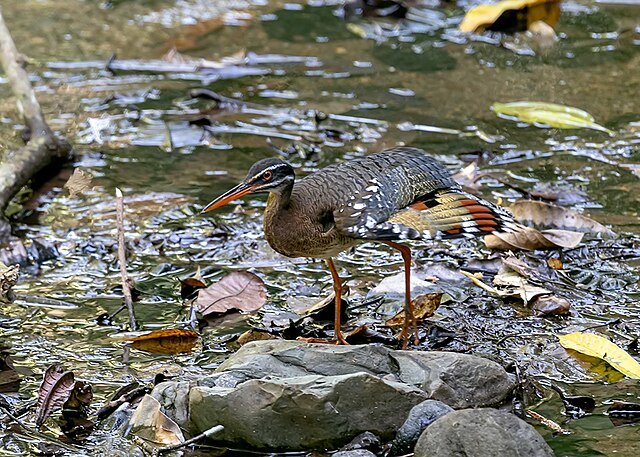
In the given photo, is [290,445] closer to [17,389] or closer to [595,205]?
[17,389]

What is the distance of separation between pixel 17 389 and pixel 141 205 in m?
2.21

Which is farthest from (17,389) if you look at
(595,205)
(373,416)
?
(595,205)

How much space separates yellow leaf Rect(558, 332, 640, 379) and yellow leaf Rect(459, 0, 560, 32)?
5.09 meters

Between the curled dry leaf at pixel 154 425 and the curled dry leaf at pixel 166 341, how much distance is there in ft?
2.55

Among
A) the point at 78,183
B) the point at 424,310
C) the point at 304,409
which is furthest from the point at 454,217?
the point at 78,183

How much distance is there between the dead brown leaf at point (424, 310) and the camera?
5.18 meters

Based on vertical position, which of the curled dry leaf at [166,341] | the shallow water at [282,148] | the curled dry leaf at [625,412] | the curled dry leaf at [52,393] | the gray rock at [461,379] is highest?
the gray rock at [461,379]

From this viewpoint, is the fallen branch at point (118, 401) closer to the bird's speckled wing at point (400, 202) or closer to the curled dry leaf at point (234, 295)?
the curled dry leaf at point (234, 295)

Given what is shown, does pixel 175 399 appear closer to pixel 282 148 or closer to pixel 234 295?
pixel 234 295

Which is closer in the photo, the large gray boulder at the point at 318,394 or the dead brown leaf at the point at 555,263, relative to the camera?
the large gray boulder at the point at 318,394

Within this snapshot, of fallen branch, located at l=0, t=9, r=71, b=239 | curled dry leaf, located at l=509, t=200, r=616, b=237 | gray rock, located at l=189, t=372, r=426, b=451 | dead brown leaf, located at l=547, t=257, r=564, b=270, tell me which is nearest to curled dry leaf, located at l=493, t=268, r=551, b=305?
dead brown leaf, located at l=547, t=257, r=564, b=270

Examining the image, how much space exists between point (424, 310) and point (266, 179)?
1048 mm

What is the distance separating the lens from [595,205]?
21.2 ft

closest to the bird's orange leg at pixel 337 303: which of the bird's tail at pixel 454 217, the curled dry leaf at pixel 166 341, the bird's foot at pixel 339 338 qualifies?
the bird's foot at pixel 339 338
